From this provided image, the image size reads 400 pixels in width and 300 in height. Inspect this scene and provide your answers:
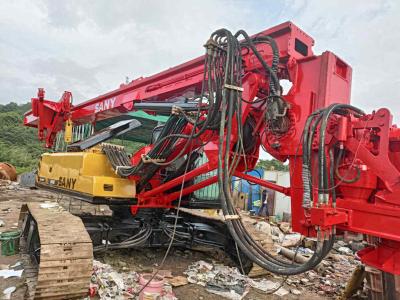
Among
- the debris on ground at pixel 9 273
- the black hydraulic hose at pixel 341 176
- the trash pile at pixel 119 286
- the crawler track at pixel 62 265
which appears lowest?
the debris on ground at pixel 9 273

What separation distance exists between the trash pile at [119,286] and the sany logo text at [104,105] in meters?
2.51

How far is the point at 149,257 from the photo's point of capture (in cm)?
595

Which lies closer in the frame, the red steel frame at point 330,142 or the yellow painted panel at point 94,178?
the red steel frame at point 330,142

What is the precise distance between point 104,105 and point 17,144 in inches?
1279

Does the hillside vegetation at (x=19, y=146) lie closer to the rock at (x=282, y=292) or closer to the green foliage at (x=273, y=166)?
Answer: the green foliage at (x=273, y=166)

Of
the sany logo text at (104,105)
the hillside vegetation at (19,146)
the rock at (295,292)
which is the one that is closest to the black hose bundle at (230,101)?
the rock at (295,292)

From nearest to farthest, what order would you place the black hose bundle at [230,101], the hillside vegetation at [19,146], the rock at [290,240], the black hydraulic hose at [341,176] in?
1. the black hydraulic hose at [341,176]
2. the black hose bundle at [230,101]
3. the rock at [290,240]
4. the hillside vegetation at [19,146]

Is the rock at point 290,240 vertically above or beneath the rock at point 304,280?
above

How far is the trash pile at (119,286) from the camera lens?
4016 millimetres

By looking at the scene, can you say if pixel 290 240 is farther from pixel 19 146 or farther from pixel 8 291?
pixel 19 146

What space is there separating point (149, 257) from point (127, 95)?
2635 millimetres

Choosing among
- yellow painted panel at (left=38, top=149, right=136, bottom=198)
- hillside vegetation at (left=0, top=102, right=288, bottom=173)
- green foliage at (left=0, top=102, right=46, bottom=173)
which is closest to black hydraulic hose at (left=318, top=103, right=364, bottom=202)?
yellow painted panel at (left=38, top=149, right=136, bottom=198)

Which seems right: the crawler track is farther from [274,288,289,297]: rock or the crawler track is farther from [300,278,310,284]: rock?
[300,278,310,284]: rock

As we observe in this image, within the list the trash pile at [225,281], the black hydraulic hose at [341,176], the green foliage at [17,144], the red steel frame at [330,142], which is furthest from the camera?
the green foliage at [17,144]
